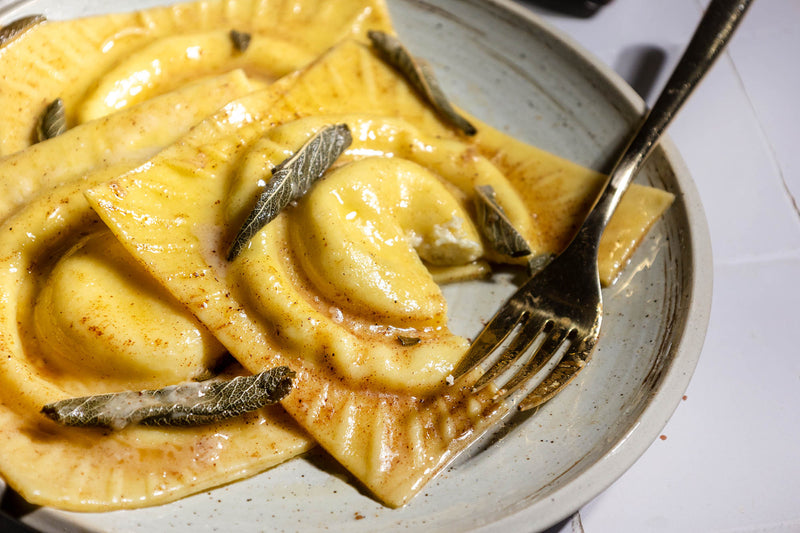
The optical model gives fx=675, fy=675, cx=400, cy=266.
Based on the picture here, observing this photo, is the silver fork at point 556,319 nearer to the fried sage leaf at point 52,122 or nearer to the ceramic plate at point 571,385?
the ceramic plate at point 571,385

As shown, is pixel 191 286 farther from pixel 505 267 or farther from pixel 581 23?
pixel 581 23

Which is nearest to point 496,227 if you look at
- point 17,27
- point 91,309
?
point 91,309

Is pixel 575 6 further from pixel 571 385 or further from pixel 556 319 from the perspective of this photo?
pixel 571 385

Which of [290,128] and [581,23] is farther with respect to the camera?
[581,23]

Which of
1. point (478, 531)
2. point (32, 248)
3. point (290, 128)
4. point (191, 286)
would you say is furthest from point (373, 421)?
point (32, 248)

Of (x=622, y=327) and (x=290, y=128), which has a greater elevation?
(x=290, y=128)

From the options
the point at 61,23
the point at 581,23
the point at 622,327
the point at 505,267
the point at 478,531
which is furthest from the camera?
the point at 581,23

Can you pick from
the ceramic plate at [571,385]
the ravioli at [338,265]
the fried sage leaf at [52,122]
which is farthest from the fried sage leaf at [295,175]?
the fried sage leaf at [52,122]
